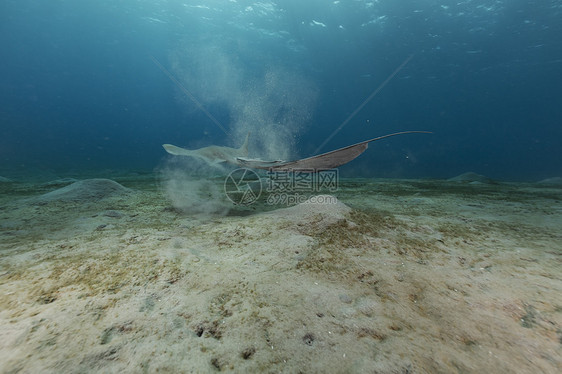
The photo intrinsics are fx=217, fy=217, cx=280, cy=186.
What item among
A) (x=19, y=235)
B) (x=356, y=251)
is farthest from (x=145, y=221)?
(x=356, y=251)

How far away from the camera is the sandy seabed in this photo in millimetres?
1199

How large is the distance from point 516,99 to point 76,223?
84870 millimetres

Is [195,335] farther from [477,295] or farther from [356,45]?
[356,45]

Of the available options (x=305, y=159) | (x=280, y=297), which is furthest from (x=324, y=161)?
(x=280, y=297)

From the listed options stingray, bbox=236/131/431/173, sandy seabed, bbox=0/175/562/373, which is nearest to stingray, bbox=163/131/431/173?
stingray, bbox=236/131/431/173

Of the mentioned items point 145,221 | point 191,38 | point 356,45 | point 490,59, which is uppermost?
point 191,38

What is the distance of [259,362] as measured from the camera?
3.86 feet

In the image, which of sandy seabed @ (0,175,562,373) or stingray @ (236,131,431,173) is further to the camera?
stingray @ (236,131,431,173)

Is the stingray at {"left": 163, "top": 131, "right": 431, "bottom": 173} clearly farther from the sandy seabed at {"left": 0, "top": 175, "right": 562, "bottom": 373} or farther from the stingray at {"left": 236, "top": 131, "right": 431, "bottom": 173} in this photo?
the sandy seabed at {"left": 0, "top": 175, "right": 562, "bottom": 373}

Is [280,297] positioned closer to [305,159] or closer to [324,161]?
[305,159]

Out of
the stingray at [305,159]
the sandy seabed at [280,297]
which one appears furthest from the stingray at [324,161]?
the sandy seabed at [280,297]

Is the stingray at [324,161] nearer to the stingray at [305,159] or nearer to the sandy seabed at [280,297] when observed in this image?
the stingray at [305,159]

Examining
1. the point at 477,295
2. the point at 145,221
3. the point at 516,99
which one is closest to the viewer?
the point at 477,295

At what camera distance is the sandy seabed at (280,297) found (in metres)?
1.20
